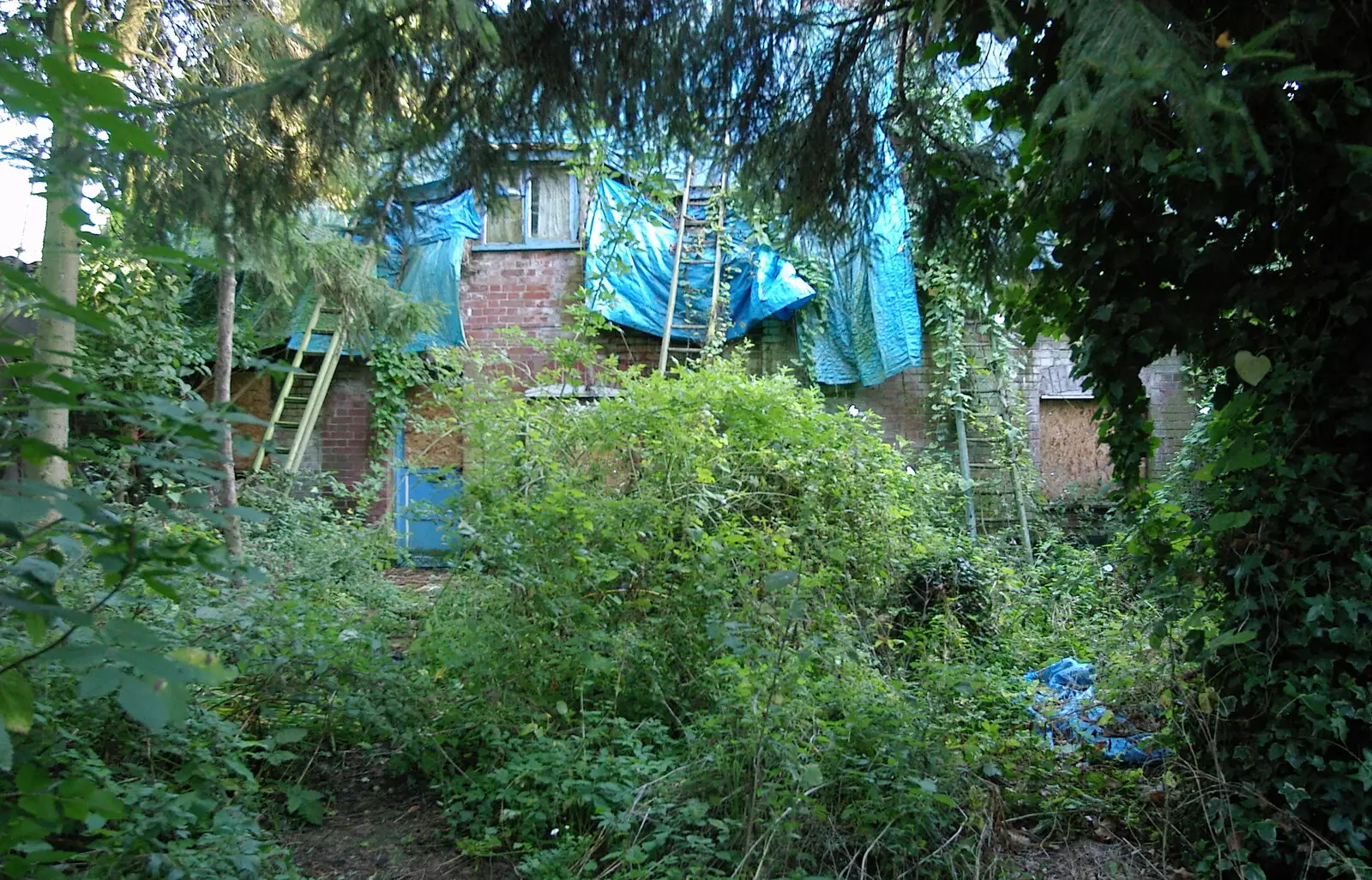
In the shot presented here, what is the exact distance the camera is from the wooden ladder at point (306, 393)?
956 centimetres

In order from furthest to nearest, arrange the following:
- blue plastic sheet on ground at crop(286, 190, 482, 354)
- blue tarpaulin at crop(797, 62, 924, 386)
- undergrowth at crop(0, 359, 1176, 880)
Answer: blue plastic sheet on ground at crop(286, 190, 482, 354) → blue tarpaulin at crop(797, 62, 924, 386) → undergrowth at crop(0, 359, 1176, 880)

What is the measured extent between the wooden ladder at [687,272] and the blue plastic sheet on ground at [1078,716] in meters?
5.72

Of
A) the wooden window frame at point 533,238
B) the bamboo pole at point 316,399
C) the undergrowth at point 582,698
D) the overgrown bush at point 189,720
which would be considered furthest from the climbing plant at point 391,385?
the overgrown bush at point 189,720

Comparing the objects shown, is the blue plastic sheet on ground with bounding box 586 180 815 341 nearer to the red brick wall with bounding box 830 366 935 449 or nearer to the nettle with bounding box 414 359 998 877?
the red brick wall with bounding box 830 366 935 449

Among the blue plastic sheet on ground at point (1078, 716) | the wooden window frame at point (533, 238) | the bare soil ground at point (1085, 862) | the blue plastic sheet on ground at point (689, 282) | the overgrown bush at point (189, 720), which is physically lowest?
the bare soil ground at point (1085, 862)

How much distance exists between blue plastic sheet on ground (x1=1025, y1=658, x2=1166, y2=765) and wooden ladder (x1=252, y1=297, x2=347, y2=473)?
722 cm

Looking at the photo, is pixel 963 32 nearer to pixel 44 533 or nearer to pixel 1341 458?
pixel 1341 458

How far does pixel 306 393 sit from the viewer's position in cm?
1035

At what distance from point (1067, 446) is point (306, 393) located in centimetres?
859

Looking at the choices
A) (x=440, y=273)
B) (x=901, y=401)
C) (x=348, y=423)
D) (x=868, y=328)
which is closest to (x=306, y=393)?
(x=348, y=423)

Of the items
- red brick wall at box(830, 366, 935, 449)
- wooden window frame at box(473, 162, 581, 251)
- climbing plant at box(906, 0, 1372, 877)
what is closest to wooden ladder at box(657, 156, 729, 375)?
wooden window frame at box(473, 162, 581, 251)

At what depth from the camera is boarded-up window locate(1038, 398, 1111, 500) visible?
1023 centimetres

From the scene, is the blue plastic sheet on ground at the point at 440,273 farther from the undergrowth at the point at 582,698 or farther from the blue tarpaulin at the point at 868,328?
the undergrowth at the point at 582,698

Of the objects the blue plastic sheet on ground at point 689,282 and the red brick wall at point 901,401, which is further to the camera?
the red brick wall at point 901,401
